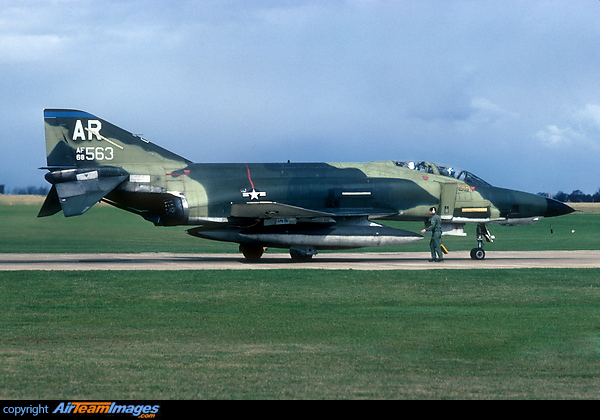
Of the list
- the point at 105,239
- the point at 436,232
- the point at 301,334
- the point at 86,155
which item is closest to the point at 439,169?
the point at 436,232

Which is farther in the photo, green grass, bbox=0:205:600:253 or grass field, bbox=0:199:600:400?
green grass, bbox=0:205:600:253

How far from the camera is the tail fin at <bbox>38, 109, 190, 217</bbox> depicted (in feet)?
80.5

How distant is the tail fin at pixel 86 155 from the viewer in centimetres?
2453

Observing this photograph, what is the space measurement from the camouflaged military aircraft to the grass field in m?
4.95

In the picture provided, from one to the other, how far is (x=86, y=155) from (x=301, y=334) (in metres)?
16.3

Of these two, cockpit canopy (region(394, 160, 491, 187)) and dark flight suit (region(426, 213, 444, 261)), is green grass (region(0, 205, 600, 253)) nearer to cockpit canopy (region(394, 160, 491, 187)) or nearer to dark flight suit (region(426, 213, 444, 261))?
cockpit canopy (region(394, 160, 491, 187))

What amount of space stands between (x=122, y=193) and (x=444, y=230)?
11.2m

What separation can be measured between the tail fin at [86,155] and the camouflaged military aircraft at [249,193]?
0.11ft

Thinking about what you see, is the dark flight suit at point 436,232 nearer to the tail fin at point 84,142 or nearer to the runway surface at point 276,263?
the runway surface at point 276,263

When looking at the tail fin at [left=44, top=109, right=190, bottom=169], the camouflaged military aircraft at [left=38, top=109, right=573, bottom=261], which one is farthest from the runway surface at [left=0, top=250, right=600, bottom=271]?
the tail fin at [left=44, top=109, right=190, bottom=169]

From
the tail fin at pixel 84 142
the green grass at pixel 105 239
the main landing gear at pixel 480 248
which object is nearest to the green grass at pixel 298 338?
the tail fin at pixel 84 142

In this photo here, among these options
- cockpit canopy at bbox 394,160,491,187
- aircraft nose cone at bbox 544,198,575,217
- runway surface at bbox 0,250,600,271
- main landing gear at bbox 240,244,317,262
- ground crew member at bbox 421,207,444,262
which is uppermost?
cockpit canopy at bbox 394,160,491,187
